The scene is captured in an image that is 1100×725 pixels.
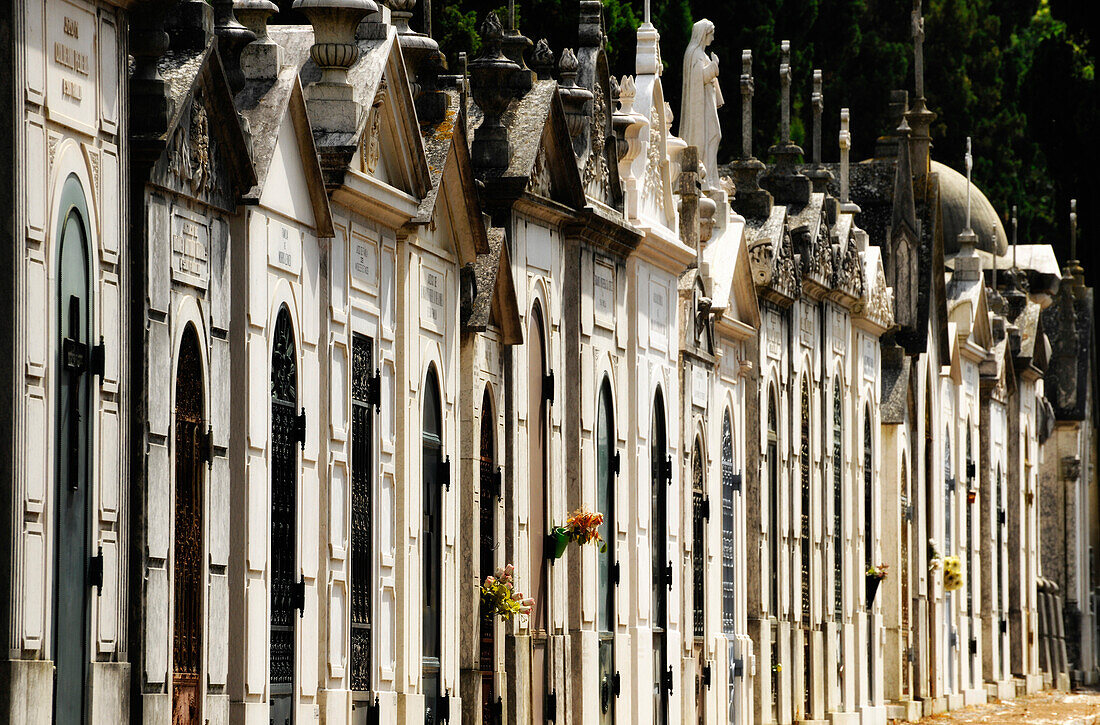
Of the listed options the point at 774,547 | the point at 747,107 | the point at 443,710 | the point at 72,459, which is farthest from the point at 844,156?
the point at 72,459

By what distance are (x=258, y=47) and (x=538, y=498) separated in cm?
595

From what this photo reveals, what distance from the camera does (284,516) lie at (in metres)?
13.7

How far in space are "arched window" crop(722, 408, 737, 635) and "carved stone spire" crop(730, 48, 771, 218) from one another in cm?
293

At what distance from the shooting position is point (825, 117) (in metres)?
52.3

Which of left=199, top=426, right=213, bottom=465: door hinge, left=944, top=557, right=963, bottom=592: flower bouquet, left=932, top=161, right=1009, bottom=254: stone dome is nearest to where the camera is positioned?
left=199, top=426, right=213, bottom=465: door hinge

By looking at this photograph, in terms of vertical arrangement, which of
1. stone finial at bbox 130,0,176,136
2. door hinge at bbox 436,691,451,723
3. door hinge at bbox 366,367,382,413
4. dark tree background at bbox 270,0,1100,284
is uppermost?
dark tree background at bbox 270,0,1100,284

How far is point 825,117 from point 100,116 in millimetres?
41948

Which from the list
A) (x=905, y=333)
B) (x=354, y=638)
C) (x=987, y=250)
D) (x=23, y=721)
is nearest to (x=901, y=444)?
(x=905, y=333)

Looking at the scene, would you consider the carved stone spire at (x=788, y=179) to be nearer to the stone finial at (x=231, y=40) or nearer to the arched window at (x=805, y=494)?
the arched window at (x=805, y=494)

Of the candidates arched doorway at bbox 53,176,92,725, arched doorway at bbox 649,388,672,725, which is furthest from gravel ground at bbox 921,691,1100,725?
arched doorway at bbox 53,176,92,725

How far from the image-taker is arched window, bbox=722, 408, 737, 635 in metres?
24.5

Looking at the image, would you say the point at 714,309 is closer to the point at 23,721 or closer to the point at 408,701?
the point at 408,701

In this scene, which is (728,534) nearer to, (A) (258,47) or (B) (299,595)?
(B) (299,595)

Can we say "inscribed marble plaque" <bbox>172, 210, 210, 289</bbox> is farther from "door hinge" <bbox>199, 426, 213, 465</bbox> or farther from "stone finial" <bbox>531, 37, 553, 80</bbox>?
"stone finial" <bbox>531, 37, 553, 80</bbox>
